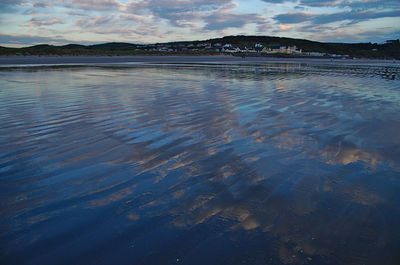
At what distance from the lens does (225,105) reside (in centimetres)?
976

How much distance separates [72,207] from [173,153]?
2.17 metres

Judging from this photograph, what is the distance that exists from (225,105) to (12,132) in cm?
640

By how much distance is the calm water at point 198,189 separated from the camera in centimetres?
269

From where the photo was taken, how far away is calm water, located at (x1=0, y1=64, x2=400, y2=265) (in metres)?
2.69

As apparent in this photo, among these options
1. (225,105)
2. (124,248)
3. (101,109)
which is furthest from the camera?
(225,105)

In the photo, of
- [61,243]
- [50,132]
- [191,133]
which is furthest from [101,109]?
[61,243]

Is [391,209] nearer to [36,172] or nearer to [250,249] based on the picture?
[250,249]

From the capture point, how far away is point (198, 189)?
384 centimetres

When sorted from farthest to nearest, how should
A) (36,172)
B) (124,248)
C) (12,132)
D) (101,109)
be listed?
(101,109), (12,132), (36,172), (124,248)

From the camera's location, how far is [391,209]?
3416 millimetres

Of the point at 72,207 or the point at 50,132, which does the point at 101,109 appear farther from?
the point at 72,207

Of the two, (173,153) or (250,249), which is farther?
(173,153)

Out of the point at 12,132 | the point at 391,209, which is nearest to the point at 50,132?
the point at 12,132

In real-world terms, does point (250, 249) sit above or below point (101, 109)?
below
